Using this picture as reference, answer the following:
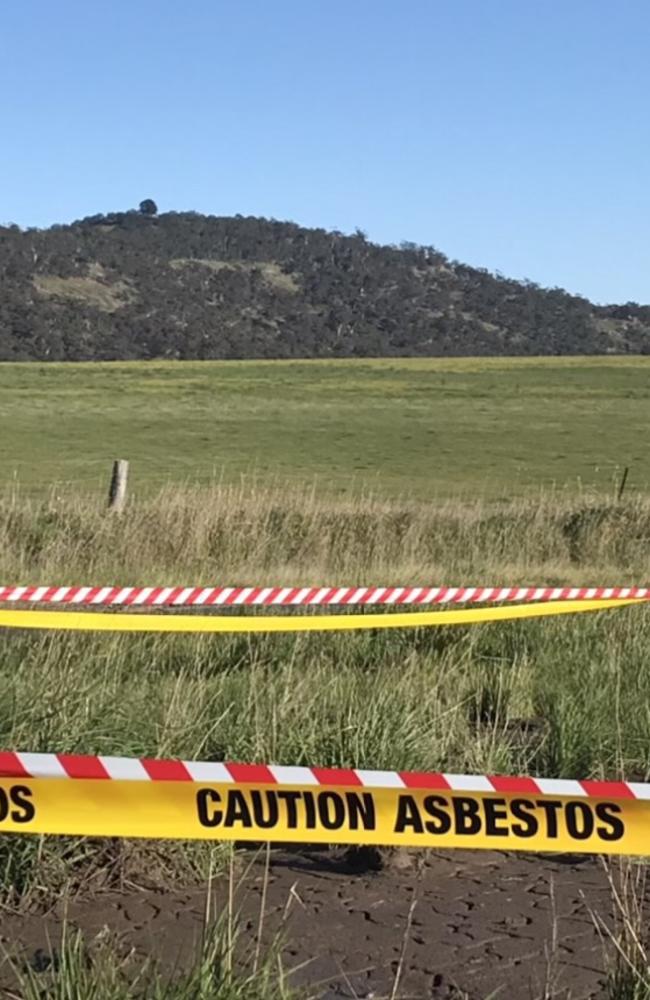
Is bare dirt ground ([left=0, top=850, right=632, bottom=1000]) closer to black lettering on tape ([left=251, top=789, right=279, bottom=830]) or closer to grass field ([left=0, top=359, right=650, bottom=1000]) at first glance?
grass field ([left=0, top=359, right=650, bottom=1000])

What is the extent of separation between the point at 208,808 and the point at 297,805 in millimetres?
229

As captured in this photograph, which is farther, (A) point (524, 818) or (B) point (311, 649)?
(B) point (311, 649)

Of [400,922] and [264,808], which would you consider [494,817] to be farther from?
[400,922]

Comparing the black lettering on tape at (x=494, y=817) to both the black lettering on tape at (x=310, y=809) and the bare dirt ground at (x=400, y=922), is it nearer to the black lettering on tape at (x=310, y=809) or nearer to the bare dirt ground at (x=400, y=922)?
the bare dirt ground at (x=400, y=922)

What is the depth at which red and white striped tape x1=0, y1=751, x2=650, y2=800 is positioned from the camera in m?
3.89

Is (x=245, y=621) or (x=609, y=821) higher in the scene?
(x=609, y=821)

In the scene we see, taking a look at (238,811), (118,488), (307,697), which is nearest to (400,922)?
(238,811)

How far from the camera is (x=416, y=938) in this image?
460cm

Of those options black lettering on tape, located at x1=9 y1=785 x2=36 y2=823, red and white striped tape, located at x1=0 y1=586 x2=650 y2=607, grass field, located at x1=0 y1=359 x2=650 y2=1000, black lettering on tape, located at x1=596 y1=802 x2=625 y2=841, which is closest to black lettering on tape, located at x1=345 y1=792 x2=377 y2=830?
grass field, located at x1=0 y1=359 x2=650 y2=1000

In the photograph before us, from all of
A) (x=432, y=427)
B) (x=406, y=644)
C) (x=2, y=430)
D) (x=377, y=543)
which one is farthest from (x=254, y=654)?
(x=432, y=427)

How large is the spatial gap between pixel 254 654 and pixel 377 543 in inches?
332

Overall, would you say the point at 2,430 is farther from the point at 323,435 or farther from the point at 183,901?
the point at 183,901

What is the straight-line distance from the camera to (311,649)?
851 centimetres

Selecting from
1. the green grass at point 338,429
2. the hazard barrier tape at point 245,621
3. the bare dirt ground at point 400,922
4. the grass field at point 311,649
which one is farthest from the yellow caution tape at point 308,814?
the green grass at point 338,429
